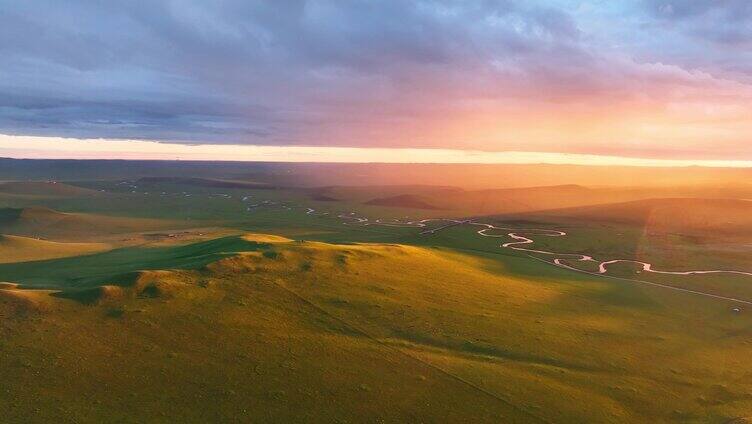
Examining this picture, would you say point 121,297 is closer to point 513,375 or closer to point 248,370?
point 248,370

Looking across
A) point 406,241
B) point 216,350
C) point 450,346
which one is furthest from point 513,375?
point 406,241

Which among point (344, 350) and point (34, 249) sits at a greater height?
point (344, 350)

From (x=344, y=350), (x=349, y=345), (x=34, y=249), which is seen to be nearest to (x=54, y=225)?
(x=34, y=249)

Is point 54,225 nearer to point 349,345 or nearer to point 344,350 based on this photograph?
point 349,345

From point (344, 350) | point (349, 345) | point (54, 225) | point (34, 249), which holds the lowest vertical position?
point (54, 225)

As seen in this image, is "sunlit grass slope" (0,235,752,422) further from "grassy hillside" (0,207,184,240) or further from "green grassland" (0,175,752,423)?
"grassy hillside" (0,207,184,240)

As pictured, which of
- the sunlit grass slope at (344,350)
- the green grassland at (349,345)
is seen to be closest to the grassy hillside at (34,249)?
the green grassland at (349,345)
